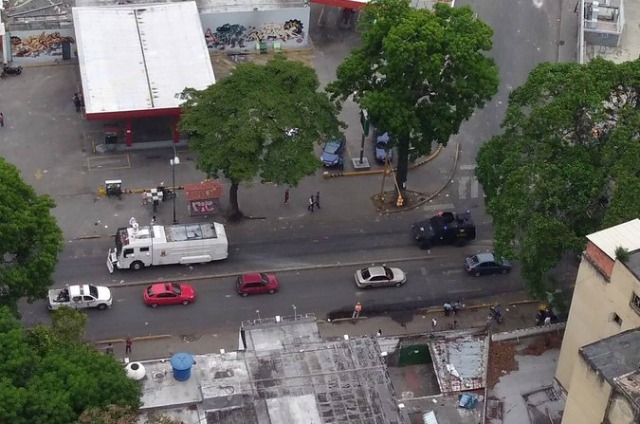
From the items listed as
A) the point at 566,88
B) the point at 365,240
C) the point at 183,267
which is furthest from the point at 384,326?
the point at 566,88

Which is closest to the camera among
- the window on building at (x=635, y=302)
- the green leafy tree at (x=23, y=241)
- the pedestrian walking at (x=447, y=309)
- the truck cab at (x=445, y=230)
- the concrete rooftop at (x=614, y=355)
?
the concrete rooftop at (x=614, y=355)

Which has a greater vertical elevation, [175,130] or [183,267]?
[175,130]

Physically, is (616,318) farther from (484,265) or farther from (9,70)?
(9,70)

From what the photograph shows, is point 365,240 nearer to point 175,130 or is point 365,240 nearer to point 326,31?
point 175,130

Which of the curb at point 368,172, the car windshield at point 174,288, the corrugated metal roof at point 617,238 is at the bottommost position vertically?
the car windshield at point 174,288

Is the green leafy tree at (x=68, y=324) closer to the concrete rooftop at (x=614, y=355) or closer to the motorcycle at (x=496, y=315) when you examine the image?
the concrete rooftop at (x=614, y=355)

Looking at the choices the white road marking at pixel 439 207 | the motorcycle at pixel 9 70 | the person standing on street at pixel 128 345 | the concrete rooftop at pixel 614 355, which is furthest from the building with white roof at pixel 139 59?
the concrete rooftop at pixel 614 355

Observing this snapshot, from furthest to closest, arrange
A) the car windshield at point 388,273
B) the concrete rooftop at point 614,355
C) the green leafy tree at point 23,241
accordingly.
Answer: the car windshield at point 388,273, the green leafy tree at point 23,241, the concrete rooftop at point 614,355

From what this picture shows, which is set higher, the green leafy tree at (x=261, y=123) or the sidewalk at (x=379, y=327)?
the green leafy tree at (x=261, y=123)
